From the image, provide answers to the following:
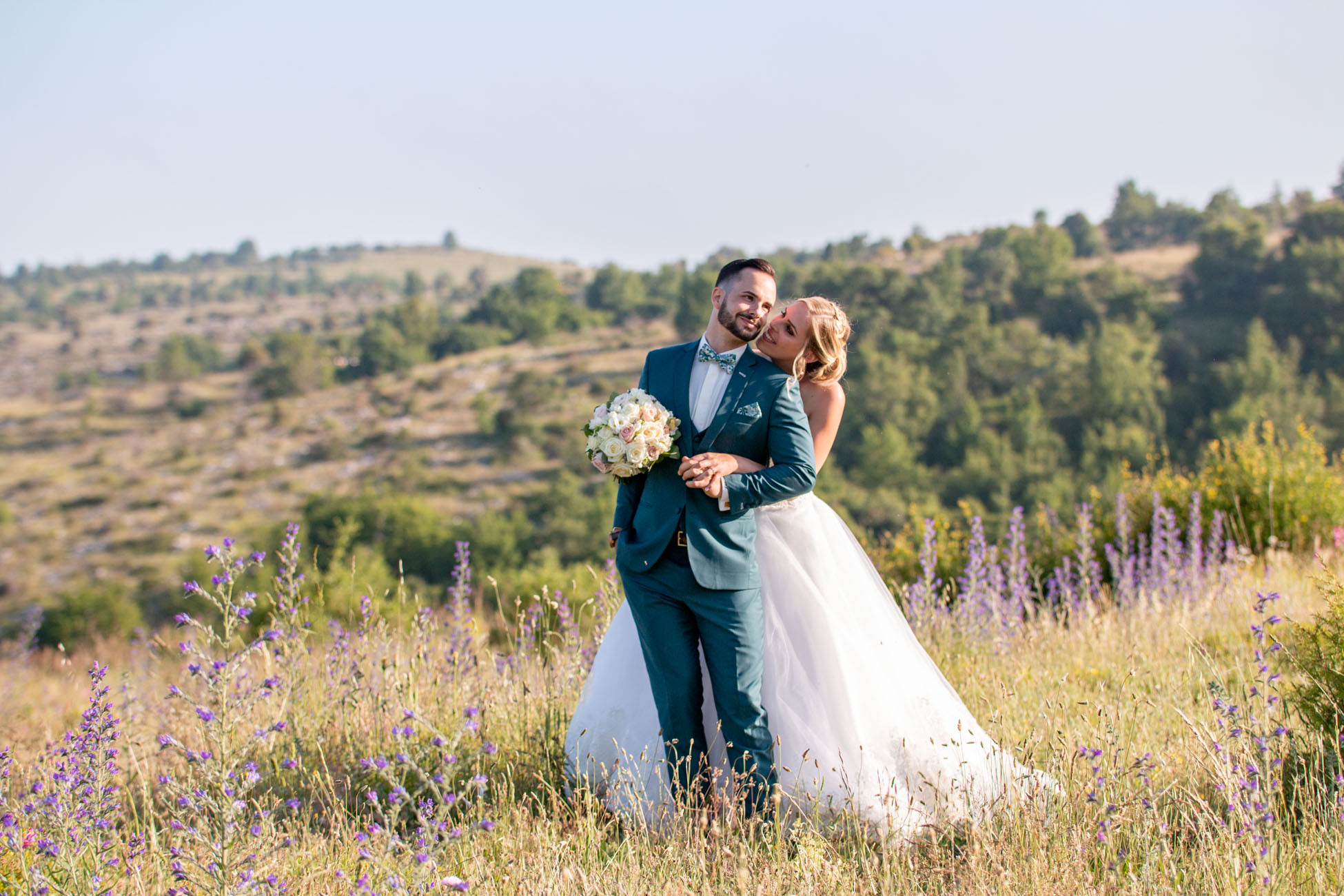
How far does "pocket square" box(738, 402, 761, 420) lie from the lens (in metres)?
3.19

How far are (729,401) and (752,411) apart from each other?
0.32 feet

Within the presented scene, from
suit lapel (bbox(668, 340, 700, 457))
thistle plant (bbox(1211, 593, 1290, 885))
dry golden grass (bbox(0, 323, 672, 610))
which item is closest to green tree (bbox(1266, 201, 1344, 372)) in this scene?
dry golden grass (bbox(0, 323, 672, 610))

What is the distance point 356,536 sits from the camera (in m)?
46.0

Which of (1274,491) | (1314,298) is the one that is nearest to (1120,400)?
(1314,298)

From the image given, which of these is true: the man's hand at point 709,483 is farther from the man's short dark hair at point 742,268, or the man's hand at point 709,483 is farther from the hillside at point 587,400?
the hillside at point 587,400

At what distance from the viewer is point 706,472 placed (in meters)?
2.96

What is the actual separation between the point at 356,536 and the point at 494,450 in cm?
1865

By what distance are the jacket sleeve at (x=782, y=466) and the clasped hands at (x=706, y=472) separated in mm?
34

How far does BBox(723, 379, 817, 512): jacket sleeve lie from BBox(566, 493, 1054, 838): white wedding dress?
0.30 m

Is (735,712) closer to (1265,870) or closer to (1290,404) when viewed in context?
(1265,870)

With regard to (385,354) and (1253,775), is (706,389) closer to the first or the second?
(1253,775)

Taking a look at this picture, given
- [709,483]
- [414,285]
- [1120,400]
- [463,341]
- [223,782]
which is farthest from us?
[414,285]

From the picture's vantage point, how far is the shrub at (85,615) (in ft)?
133

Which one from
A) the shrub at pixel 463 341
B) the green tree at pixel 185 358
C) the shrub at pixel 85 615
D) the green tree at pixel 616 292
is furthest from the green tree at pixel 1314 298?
the green tree at pixel 185 358
